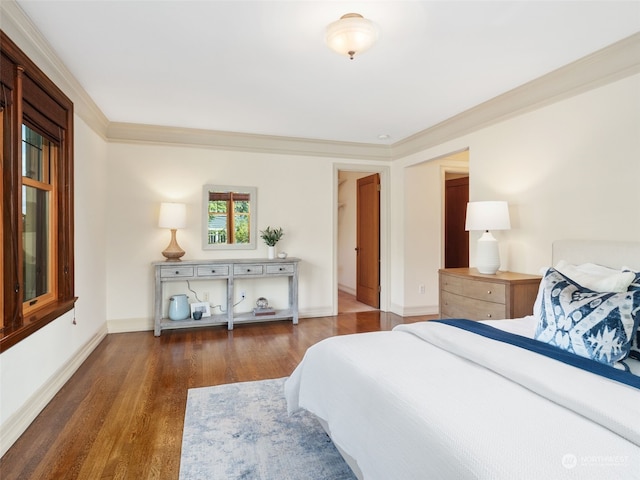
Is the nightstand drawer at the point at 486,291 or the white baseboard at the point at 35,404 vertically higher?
the nightstand drawer at the point at 486,291

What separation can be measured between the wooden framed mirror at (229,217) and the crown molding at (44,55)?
1.45 meters

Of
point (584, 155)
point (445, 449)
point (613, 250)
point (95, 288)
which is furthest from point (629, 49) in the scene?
point (95, 288)

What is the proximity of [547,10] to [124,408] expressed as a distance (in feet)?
11.7

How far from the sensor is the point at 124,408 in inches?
96.1

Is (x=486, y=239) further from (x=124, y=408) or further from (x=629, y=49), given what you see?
(x=124, y=408)

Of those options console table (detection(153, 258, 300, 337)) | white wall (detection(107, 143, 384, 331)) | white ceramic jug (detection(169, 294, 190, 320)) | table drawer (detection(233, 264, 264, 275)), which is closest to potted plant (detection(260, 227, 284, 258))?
white wall (detection(107, 143, 384, 331))

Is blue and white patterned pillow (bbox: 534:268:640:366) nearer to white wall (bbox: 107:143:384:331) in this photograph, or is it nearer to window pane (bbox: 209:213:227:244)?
white wall (bbox: 107:143:384:331)

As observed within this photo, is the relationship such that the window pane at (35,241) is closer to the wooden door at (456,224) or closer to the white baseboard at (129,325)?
the white baseboard at (129,325)

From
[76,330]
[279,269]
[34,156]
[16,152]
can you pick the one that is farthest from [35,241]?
[279,269]

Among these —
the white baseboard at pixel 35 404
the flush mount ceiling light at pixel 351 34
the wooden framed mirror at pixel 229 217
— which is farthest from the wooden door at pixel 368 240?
the white baseboard at pixel 35 404

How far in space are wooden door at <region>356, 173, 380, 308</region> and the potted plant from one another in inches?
63.5

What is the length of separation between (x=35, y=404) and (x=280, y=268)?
2681 millimetres

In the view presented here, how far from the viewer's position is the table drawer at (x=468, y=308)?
9.50ft

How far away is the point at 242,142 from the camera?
4.68m
